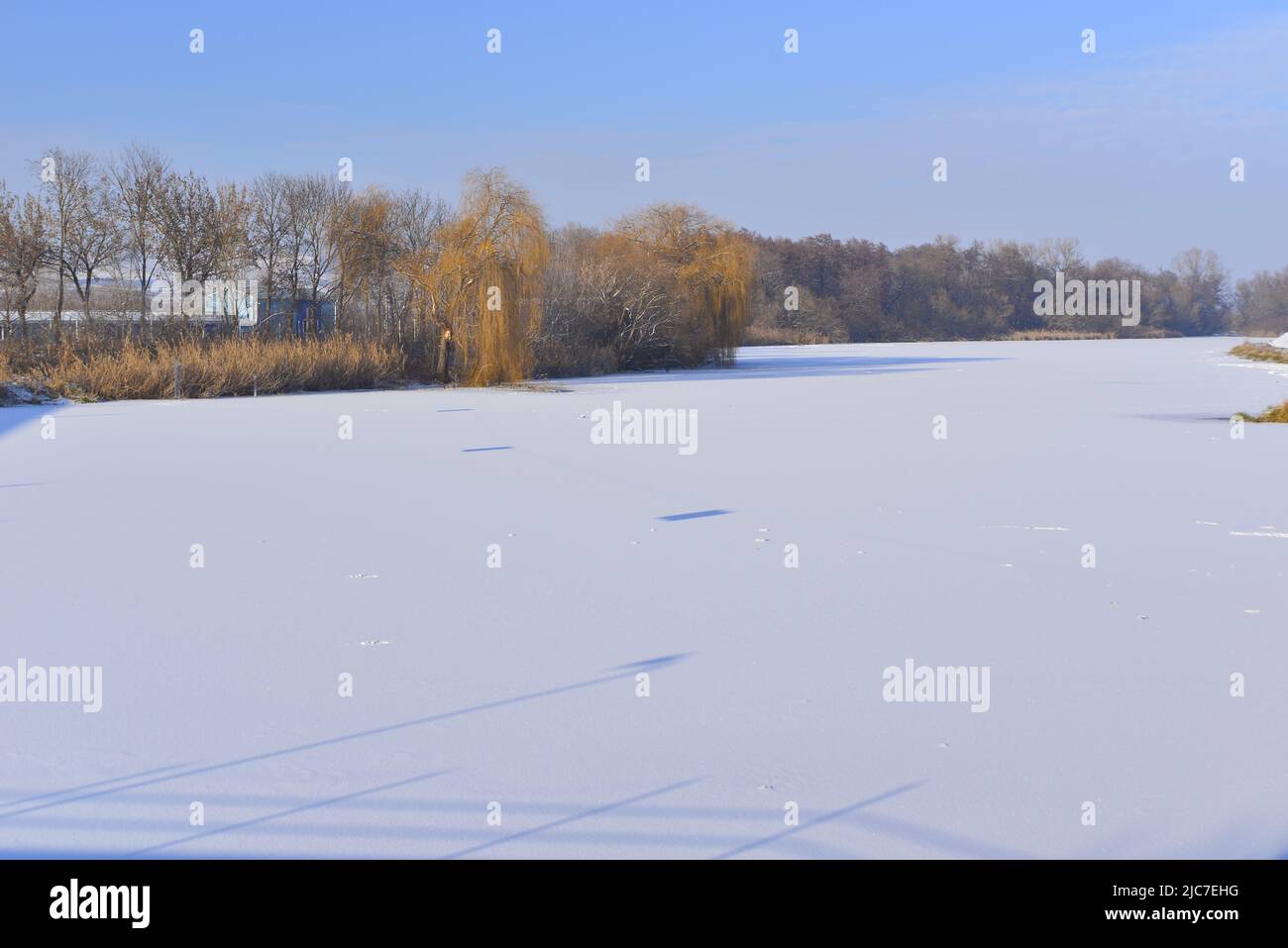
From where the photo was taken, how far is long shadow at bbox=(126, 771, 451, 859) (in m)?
3.04

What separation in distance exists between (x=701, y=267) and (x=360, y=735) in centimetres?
3131

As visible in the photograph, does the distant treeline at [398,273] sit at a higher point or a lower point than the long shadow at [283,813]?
higher

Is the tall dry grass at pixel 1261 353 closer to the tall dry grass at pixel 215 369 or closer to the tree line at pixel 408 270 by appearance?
the tree line at pixel 408 270

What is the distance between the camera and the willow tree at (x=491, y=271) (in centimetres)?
2380

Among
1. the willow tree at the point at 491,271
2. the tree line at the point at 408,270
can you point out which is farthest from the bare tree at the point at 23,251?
the willow tree at the point at 491,271

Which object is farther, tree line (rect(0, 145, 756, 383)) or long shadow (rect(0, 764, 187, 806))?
tree line (rect(0, 145, 756, 383))

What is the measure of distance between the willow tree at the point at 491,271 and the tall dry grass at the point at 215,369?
2269 mm

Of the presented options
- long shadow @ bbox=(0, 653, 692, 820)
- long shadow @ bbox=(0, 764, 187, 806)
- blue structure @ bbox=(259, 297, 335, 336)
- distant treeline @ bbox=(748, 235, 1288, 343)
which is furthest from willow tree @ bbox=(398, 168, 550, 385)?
distant treeline @ bbox=(748, 235, 1288, 343)

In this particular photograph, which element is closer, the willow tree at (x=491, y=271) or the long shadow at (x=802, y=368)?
the willow tree at (x=491, y=271)

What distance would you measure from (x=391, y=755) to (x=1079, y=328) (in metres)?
76.5

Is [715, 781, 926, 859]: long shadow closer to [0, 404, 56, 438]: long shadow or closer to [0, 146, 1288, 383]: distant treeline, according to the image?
[0, 404, 56, 438]: long shadow

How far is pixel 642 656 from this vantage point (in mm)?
4754

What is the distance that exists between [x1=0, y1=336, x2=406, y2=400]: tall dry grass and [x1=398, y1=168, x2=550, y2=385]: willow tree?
7.44 ft

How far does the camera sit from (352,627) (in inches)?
200
